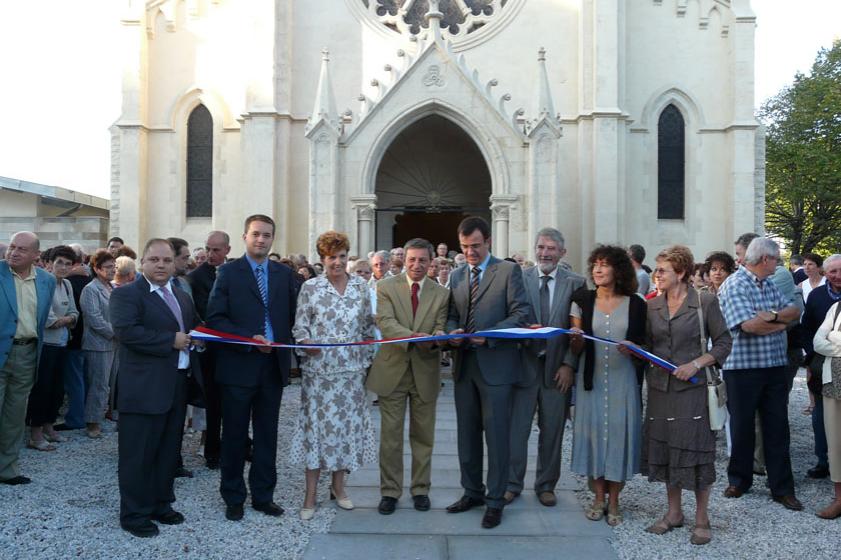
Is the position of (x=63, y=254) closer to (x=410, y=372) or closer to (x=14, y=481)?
(x=14, y=481)

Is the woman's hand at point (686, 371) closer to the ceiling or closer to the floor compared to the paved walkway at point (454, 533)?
closer to the ceiling

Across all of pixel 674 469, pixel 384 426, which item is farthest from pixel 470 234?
pixel 674 469

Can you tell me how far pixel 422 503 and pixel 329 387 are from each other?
1.15 m

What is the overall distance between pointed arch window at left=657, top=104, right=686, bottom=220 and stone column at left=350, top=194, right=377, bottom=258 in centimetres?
829

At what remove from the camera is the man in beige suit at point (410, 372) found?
18.0 ft

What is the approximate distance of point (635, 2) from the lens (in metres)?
18.9

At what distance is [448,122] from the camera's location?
693 inches

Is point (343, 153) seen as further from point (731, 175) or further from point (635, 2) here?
point (731, 175)

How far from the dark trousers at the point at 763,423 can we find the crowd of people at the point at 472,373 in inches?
0.5

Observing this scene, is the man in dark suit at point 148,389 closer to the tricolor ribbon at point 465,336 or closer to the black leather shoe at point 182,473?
the tricolor ribbon at point 465,336

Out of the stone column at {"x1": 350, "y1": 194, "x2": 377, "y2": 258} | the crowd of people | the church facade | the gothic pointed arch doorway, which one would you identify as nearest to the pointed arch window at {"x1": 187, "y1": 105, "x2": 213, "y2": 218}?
the church facade

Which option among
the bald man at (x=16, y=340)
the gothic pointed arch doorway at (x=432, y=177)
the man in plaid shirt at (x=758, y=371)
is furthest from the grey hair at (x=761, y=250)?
the gothic pointed arch doorway at (x=432, y=177)

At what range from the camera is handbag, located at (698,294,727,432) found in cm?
500

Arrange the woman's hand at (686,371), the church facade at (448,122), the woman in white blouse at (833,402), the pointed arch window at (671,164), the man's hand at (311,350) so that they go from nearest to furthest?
the woman's hand at (686,371) → the man's hand at (311,350) → the woman in white blouse at (833,402) → the church facade at (448,122) → the pointed arch window at (671,164)
